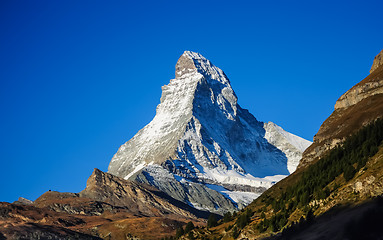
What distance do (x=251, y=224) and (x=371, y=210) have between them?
227ft

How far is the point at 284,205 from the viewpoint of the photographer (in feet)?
540

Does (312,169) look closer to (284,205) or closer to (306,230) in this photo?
(284,205)

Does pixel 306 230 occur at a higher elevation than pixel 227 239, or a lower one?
lower

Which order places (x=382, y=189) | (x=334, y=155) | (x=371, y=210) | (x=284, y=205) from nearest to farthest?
(x=371, y=210), (x=382, y=189), (x=284, y=205), (x=334, y=155)

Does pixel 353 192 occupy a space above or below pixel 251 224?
below

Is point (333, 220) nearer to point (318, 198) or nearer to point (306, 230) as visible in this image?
point (306, 230)

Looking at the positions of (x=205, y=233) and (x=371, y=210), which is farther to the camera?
(x=205, y=233)

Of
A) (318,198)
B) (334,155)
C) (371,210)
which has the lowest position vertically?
(371,210)

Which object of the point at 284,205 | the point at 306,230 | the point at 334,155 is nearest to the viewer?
the point at 306,230

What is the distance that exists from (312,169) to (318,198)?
163 ft

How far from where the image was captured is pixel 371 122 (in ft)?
606

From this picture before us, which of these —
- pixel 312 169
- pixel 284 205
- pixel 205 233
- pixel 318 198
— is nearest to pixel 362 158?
pixel 318 198

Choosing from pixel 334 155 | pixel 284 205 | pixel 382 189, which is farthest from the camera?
pixel 334 155

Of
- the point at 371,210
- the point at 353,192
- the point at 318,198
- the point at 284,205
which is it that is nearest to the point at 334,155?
the point at 284,205
